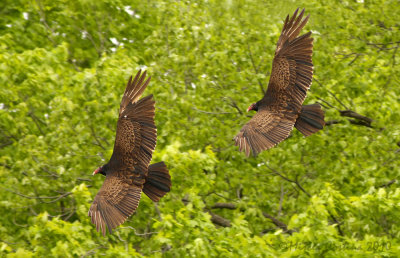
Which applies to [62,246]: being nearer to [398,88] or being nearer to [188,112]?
[188,112]

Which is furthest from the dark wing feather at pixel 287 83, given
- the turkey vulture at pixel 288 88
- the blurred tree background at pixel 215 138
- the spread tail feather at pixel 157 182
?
the blurred tree background at pixel 215 138

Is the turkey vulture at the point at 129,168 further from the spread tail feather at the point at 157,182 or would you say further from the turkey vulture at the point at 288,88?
the turkey vulture at the point at 288,88

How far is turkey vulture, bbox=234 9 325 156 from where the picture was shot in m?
7.11

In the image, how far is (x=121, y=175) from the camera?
6.98 metres

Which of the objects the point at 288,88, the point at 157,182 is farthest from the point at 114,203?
the point at 288,88

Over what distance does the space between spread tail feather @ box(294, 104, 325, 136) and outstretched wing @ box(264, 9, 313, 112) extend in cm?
11

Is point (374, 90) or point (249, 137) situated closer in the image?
point (249, 137)

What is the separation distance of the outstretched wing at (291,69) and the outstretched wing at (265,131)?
0.41ft

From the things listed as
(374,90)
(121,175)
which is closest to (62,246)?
(121,175)

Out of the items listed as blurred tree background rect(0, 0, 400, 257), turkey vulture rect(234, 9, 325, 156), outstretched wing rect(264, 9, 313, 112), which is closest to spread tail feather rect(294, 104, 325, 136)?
turkey vulture rect(234, 9, 325, 156)

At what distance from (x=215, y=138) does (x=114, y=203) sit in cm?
382

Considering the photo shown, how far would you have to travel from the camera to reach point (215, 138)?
1057cm

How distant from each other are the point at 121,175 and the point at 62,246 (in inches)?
45.3

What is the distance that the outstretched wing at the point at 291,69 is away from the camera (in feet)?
23.4
